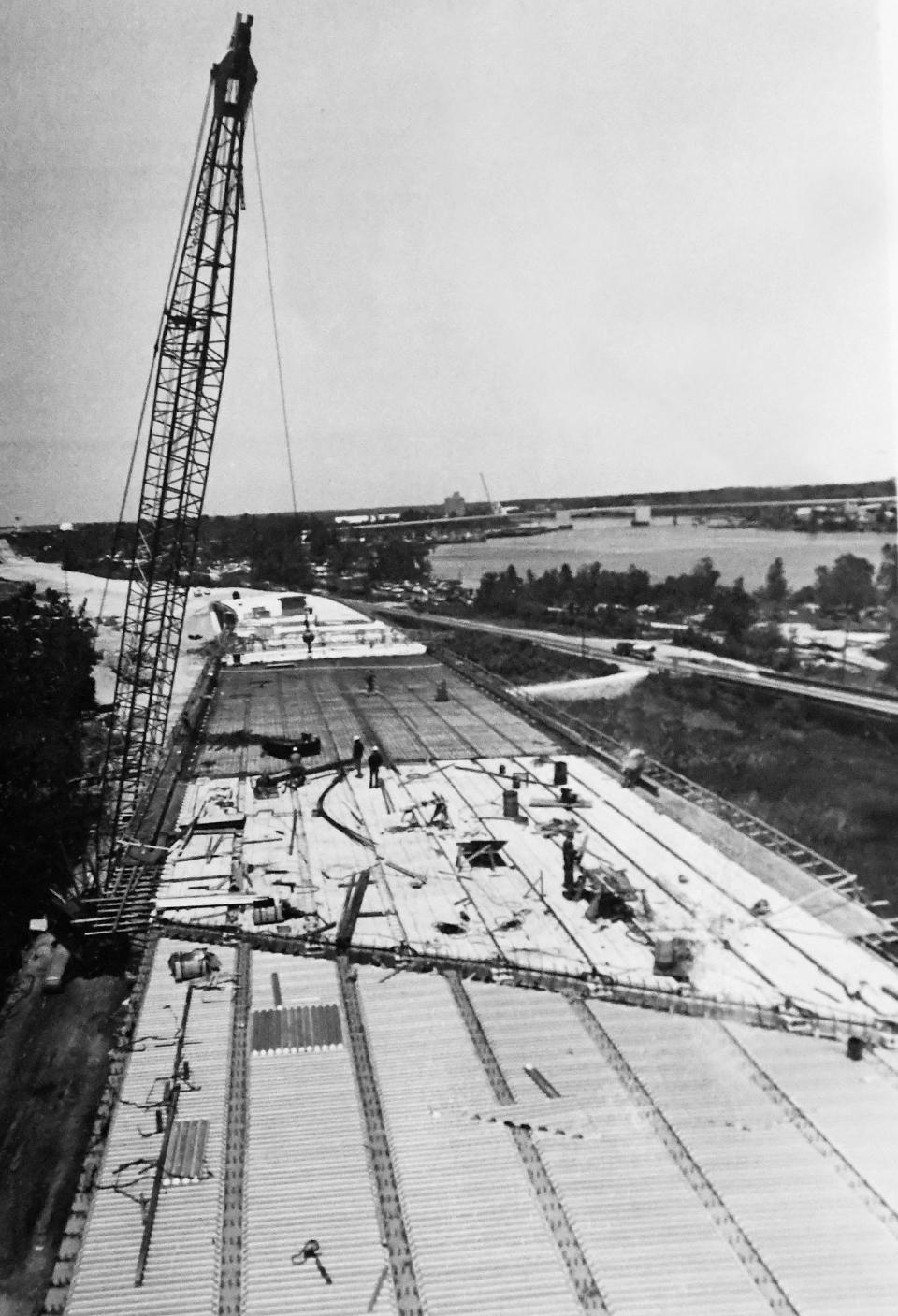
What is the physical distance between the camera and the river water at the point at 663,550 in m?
18.0

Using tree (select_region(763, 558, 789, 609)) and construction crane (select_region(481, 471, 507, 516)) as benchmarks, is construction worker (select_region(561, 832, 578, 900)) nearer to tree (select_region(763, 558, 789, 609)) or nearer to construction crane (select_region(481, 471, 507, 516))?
construction crane (select_region(481, 471, 507, 516))

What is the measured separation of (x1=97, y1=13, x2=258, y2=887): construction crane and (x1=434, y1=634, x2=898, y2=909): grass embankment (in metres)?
9.49

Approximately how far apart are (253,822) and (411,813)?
98.3 inches

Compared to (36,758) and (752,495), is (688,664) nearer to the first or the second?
(752,495)

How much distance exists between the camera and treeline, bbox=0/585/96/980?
11922 millimetres

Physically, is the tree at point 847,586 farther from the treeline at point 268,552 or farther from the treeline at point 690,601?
the treeline at point 268,552

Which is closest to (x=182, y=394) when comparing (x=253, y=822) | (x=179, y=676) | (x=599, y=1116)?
(x=253, y=822)

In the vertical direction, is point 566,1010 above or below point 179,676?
below

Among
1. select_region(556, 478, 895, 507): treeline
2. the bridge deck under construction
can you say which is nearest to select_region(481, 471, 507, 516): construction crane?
select_region(556, 478, 895, 507): treeline

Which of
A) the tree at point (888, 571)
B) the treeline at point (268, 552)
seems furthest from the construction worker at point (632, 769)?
the treeline at point (268, 552)

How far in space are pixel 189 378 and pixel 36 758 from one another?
6283 millimetres

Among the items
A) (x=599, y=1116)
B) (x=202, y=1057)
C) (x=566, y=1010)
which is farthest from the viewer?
(x=566, y=1010)

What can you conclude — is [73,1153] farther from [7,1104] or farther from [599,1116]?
[599,1116]

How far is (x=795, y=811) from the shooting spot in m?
15.5
